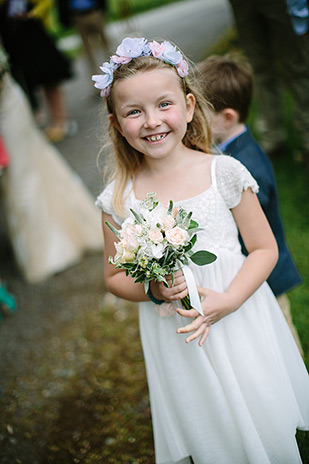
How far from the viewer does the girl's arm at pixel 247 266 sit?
6.04ft

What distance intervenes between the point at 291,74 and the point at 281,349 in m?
2.75

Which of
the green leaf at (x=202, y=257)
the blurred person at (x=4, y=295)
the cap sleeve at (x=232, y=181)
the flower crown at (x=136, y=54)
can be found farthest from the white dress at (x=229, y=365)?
the blurred person at (x=4, y=295)

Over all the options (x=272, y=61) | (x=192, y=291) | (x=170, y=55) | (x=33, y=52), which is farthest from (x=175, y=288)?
(x=33, y=52)

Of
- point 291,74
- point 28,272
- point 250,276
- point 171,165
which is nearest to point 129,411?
point 250,276

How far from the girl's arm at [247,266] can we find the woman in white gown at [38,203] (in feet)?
8.67

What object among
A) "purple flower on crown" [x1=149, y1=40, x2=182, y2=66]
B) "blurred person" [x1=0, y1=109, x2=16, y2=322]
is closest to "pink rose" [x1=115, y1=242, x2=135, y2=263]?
"purple flower on crown" [x1=149, y1=40, x2=182, y2=66]

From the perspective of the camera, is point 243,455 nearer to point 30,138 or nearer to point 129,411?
point 129,411

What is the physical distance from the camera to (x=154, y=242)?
1.56m

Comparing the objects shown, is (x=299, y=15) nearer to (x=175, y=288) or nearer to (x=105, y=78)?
(x=105, y=78)

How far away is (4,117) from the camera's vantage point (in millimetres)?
3850

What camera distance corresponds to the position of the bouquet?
5.14ft

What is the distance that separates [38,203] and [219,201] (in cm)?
276

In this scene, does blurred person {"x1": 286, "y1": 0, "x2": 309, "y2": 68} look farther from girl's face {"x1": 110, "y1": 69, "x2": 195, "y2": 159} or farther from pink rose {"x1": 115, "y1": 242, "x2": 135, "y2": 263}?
pink rose {"x1": 115, "y1": 242, "x2": 135, "y2": 263}

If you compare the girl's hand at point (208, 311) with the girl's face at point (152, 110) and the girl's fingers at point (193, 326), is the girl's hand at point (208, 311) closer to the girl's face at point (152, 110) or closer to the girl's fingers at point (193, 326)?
the girl's fingers at point (193, 326)
